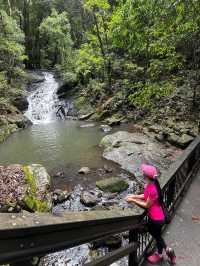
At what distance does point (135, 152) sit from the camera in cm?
1067

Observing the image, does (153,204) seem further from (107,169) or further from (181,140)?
(181,140)

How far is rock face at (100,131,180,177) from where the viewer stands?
9.79m

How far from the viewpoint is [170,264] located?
10.9ft

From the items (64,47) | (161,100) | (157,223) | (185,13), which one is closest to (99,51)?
(161,100)

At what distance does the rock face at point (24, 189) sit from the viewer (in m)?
6.08

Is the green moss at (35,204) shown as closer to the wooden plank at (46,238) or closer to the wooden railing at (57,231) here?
the wooden railing at (57,231)

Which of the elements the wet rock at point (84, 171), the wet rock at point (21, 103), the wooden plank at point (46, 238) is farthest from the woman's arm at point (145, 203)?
the wet rock at point (21, 103)

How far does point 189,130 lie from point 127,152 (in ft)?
12.5

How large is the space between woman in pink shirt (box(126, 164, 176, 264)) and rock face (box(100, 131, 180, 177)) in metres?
5.63

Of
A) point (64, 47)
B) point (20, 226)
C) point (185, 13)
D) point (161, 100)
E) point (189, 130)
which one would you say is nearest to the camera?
point (20, 226)

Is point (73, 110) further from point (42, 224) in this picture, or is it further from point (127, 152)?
point (42, 224)

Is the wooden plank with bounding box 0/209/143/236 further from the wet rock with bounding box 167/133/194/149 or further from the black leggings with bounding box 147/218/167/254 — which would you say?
the wet rock with bounding box 167/133/194/149

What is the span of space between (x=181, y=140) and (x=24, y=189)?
743cm

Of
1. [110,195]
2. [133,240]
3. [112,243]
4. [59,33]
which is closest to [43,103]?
[59,33]
